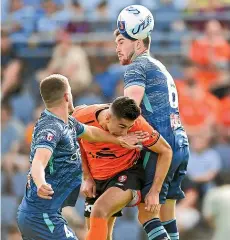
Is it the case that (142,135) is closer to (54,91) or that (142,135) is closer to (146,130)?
(146,130)

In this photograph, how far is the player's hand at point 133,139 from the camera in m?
8.12

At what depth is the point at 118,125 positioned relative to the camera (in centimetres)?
808

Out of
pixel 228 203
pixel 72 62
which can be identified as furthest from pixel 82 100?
pixel 228 203

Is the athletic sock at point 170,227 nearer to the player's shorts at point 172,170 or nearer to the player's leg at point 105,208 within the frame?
the player's shorts at point 172,170

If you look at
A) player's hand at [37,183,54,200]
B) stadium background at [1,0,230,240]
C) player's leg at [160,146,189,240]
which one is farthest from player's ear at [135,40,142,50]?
stadium background at [1,0,230,240]

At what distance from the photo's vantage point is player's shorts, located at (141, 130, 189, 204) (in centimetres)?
853

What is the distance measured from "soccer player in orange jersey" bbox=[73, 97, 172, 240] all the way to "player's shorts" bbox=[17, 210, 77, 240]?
1.70ft

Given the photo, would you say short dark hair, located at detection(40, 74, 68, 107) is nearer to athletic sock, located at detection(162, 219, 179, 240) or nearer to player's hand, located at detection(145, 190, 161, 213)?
player's hand, located at detection(145, 190, 161, 213)

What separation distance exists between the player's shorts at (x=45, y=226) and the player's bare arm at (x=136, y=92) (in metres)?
1.19

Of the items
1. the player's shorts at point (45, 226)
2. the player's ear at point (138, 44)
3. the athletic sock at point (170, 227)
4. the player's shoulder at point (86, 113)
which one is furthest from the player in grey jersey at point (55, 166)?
the athletic sock at point (170, 227)

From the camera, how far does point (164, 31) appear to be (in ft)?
56.0

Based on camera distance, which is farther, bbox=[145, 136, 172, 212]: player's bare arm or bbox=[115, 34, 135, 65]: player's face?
bbox=[115, 34, 135, 65]: player's face

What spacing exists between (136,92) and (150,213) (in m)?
1.08

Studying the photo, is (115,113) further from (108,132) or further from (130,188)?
(130,188)
